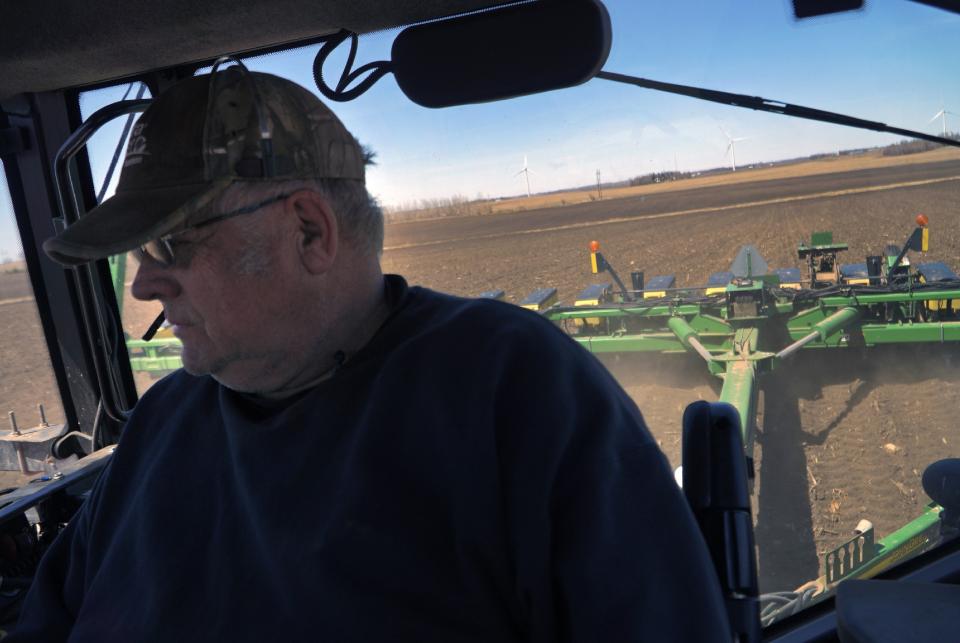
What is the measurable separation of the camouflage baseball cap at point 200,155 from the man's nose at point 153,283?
0.26 feet

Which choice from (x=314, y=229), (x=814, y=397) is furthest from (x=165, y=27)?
(x=814, y=397)

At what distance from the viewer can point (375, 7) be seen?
5.64 ft

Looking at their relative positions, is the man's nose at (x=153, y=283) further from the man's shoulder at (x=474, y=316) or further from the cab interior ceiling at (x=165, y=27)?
the cab interior ceiling at (x=165, y=27)

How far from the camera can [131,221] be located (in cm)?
130

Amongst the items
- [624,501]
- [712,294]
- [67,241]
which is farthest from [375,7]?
[712,294]

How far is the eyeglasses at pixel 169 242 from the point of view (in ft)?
4.23

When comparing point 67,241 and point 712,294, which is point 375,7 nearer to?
point 67,241

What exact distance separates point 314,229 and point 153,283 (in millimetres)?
285

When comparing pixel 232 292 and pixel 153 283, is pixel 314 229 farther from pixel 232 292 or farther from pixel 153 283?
pixel 153 283

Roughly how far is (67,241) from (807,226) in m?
16.5

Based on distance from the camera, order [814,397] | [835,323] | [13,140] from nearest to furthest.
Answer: [13,140] → [835,323] → [814,397]

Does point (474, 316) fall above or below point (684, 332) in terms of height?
above

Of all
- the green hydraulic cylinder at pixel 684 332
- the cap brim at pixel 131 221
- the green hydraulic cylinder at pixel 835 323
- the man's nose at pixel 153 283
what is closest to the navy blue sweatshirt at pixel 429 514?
the man's nose at pixel 153 283

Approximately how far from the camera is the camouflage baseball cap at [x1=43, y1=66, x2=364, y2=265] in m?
1.27
